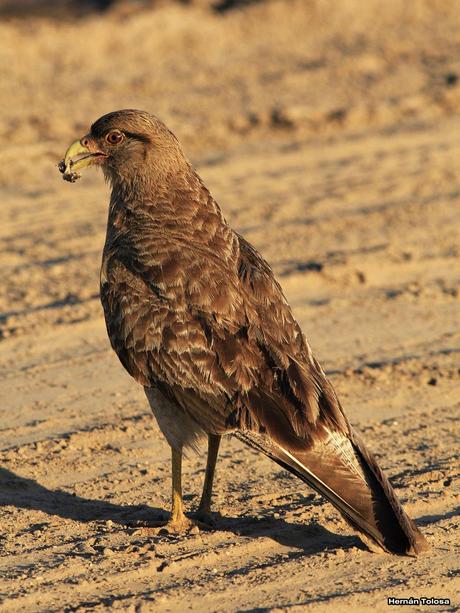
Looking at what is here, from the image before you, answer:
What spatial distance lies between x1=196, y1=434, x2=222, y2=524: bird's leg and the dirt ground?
14 cm

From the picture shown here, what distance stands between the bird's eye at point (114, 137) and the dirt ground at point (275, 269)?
5.77ft

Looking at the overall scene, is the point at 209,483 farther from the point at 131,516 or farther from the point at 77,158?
the point at 77,158

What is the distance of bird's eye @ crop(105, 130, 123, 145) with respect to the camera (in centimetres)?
742

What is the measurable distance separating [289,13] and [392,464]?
13.4 metres

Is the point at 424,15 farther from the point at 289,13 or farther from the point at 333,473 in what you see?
the point at 333,473

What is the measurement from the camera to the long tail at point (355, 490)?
578 centimetres

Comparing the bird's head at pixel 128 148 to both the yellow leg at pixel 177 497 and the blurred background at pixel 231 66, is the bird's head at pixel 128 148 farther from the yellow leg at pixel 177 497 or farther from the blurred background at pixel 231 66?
the blurred background at pixel 231 66

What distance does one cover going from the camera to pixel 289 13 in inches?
760

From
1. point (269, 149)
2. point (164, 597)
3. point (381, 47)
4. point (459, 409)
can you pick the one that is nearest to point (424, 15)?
point (381, 47)

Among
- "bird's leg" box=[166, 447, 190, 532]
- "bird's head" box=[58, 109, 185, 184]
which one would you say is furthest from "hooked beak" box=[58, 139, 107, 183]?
"bird's leg" box=[166, 447, 190, 532]

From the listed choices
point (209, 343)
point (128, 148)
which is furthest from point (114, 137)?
point (209, 343)

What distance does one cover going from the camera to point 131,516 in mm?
6602

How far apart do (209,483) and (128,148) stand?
2.14 metres

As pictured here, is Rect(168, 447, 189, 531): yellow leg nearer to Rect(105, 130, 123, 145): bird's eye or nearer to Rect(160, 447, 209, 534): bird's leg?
Rect(160, 447, 209, 534): bird's leg
